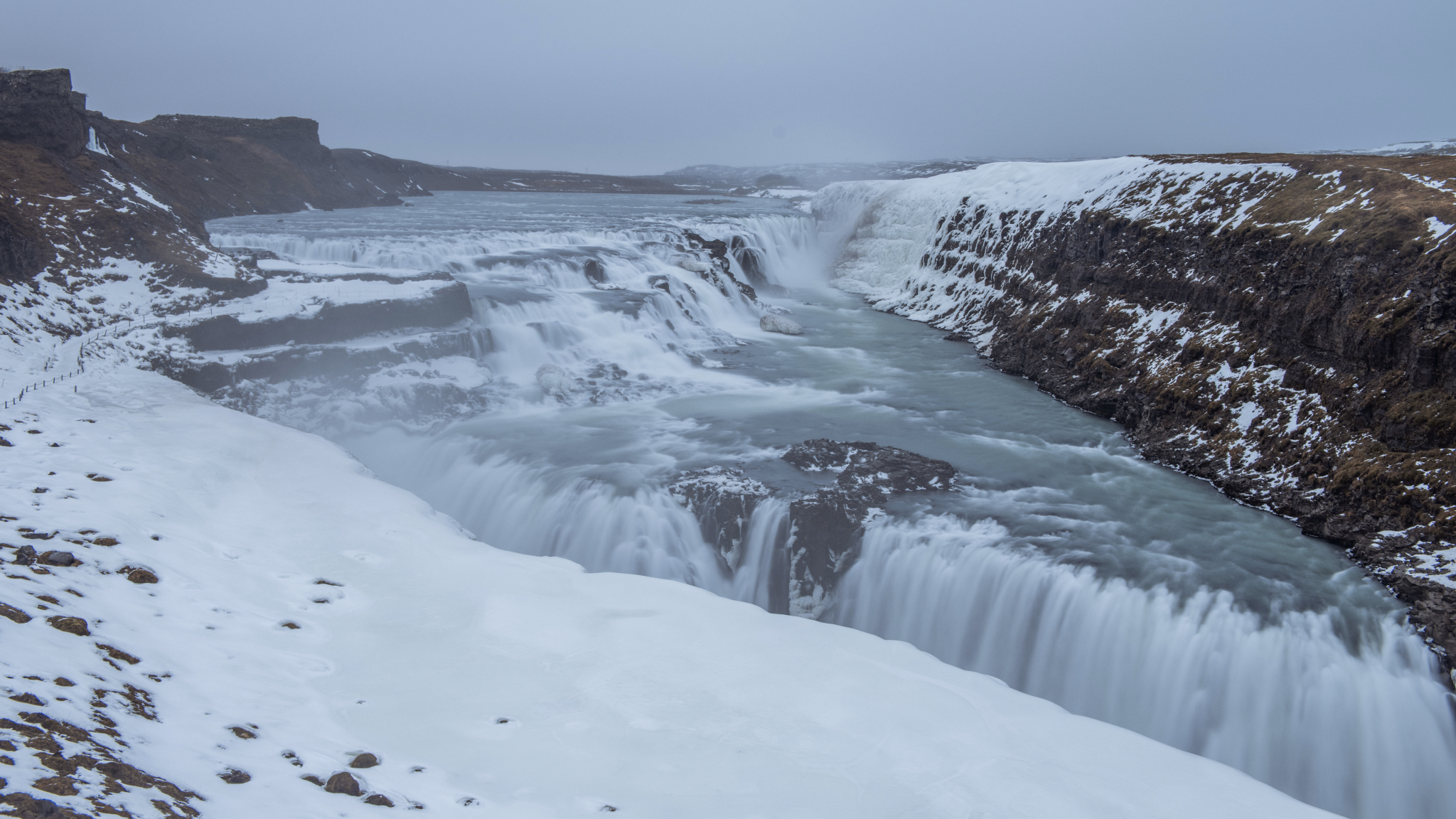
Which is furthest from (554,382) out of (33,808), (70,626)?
(33,808)

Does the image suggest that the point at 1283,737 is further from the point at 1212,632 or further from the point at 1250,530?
the point at 1250,530

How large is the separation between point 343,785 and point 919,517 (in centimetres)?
831

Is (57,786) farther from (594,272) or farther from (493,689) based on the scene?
(594,272)

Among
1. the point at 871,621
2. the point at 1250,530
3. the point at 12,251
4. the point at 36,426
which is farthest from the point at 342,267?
the point at 1250,530

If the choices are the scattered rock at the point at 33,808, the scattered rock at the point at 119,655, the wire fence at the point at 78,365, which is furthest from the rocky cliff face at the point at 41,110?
the scattered rock at the point at 33,808

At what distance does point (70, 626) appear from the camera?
5.79 metres

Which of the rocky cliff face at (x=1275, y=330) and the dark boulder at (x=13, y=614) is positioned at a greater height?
the rocky cliff face at (x=1275, y=330)

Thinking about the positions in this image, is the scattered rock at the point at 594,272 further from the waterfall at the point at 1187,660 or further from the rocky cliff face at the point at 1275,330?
the waterfall at the point at 1187,660

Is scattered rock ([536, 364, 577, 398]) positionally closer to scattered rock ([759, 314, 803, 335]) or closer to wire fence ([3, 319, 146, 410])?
wire fence ([3, 319, 146, 410])

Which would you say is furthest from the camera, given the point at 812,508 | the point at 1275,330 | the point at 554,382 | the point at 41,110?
the point at 41,110

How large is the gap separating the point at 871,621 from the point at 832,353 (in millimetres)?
13246

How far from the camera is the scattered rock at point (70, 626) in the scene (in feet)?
18.8

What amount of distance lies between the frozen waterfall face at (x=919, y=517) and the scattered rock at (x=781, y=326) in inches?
75.9

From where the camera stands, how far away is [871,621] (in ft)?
34.7
